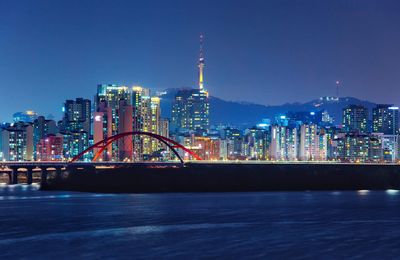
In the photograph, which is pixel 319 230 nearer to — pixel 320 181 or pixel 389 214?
pixel 389 214

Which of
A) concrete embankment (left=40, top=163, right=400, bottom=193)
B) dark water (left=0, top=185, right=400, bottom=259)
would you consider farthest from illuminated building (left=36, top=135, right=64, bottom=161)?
dark water (left=0, top=185, right=400, bottom=259)

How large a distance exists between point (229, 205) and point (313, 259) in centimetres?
3478

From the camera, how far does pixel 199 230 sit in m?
47.9

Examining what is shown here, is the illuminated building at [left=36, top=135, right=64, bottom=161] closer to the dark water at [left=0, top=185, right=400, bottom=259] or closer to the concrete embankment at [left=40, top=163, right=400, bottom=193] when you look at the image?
the concrete embankment at [left=40, top=163, right=400, bottom=193]

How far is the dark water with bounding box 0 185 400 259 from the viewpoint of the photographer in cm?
3841

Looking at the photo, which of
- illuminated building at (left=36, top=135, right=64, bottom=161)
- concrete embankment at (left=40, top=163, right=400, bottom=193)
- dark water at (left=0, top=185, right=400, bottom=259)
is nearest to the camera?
dark water at (left=0, top=185, right=400, bottom=259)

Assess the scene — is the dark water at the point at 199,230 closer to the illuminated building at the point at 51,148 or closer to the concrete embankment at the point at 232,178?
the concrete embankment at the point at 232,178

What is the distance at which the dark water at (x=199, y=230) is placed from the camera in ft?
126

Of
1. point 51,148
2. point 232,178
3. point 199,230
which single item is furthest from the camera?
point 51,148

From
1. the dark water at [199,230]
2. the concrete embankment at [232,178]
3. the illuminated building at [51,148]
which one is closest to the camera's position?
A: the dark water at [199,230]

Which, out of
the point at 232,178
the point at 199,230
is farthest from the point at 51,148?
the point at 199,230

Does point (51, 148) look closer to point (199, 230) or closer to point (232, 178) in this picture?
point (232, 178)

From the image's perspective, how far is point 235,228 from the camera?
161 feet

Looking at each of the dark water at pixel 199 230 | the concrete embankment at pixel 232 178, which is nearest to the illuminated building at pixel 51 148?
the concrete embankment at pixel 232 178
